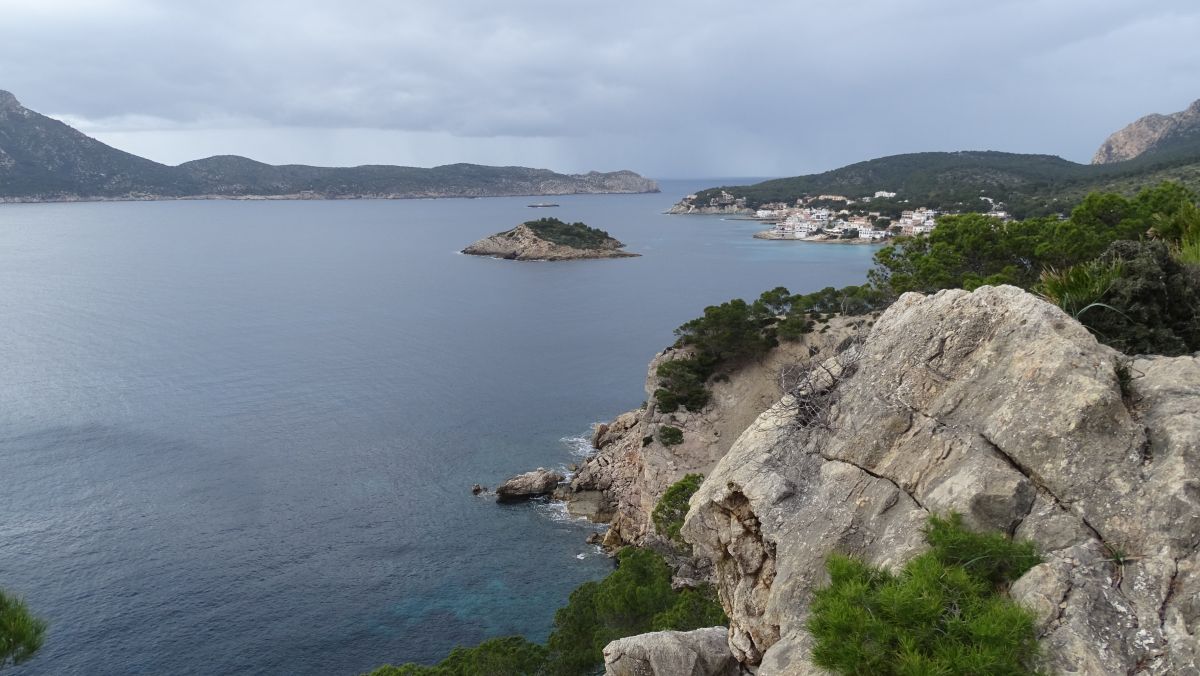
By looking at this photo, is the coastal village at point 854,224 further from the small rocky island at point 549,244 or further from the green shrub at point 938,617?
the green shrub at point 938,617

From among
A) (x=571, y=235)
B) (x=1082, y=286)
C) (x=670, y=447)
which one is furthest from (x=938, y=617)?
(x=571, y=235)

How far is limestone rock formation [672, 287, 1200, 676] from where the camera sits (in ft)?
22.2

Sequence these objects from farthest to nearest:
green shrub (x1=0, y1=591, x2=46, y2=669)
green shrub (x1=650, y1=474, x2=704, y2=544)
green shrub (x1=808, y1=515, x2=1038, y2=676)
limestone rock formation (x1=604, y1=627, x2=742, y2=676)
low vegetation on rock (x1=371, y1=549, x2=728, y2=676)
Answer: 1. green shrub (x1=650, y1=474, x2=704, y2=544)
2. low vegetation on rock (x1=371, y1=549, x2=728, y2=676)
3. green shrub (x1=0, y1=591, x2=46, y2=669)
4. limestone rock formation (x1=604, y1=627, x2=742, y2=676)
5. green shrub (x1=808, y1=515, x2=1038, y2=676)

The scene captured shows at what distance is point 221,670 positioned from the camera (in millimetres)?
27984

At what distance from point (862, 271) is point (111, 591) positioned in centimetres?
10094

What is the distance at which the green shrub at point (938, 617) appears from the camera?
21.9 ft

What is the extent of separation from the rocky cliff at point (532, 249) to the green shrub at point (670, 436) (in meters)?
104

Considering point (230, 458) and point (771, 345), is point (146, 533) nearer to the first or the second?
point (230, 458)

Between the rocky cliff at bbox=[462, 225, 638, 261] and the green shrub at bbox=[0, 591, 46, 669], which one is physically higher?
the green shrub at bbox=[0, 591, 46, 669]

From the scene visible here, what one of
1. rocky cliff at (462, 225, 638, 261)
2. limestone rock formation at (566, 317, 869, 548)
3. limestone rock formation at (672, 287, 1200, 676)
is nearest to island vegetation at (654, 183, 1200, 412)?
limestone rock formation at (566, 317, 869, 548)

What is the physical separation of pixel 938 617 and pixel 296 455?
4703 cm

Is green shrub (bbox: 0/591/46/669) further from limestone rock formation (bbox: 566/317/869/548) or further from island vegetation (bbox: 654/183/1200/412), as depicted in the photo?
limestone rock formation (bbox: 566/317/869/548)

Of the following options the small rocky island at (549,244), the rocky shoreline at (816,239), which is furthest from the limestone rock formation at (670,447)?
A: the rocky shoreline at (816,239)

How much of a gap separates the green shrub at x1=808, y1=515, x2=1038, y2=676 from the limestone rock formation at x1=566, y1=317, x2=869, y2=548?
3124cm
